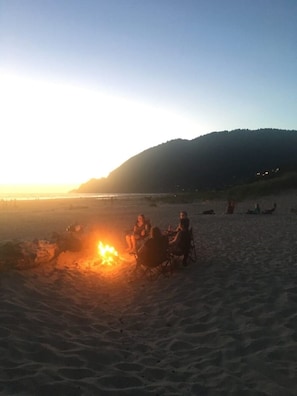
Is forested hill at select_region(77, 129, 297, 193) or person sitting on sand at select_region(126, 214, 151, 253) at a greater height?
forested hill at select_region(77, 129, 297, 193)

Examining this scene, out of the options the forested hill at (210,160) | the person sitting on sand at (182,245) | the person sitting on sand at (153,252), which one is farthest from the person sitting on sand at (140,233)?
the forested hill at (210,160)

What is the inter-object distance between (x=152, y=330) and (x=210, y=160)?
15125cm

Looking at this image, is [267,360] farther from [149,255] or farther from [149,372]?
[149,255]

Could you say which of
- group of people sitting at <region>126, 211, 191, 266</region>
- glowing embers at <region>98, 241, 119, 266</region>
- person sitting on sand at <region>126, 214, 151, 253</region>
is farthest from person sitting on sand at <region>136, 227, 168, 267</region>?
person sitting on sand at <region>126, 214, 151, 253</region>

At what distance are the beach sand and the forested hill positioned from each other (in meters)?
125

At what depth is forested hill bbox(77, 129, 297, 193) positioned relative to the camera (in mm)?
143875

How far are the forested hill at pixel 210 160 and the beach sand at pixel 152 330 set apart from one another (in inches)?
4929

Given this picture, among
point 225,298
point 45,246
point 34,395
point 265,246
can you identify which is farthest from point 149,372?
point 265,246

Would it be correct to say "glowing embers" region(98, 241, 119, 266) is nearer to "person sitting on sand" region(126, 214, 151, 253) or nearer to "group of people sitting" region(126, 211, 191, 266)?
"person sitting on sand" region(126, 214, 151, 253)

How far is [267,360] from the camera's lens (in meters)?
4.36

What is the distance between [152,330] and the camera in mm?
5758

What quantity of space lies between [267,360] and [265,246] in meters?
7.69

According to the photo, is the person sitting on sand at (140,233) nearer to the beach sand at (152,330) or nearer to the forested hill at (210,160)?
the beach sand at (152,330)

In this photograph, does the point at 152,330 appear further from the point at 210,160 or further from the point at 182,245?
the point at 210,160
